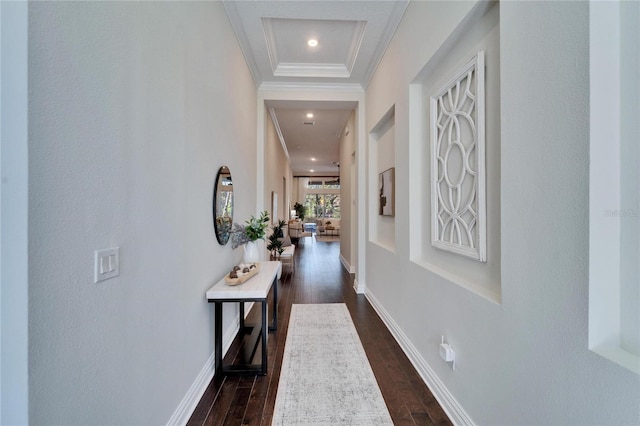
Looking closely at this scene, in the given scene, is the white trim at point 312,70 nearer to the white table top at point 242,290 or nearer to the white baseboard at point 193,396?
the white table top at point 242,290

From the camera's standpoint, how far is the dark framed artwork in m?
3.08

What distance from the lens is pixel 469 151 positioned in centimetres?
168

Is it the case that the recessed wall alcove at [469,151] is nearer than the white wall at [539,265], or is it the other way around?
the white wall at [539,265]

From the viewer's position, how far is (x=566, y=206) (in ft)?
3.21

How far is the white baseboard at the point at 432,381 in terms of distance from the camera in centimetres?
163

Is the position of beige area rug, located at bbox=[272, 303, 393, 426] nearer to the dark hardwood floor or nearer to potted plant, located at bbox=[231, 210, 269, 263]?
the dark hardwood floor

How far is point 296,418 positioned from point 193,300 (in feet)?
3.21

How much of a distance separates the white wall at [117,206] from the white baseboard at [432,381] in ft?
5.32

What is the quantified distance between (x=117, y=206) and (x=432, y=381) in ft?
7.12

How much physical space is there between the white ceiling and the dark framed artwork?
4.61 feet

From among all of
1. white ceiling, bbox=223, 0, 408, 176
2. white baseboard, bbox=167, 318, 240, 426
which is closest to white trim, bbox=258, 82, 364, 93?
white ceiling, bbox=223, 0, 408, 176

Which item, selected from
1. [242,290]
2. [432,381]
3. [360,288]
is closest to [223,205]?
[242,290]
